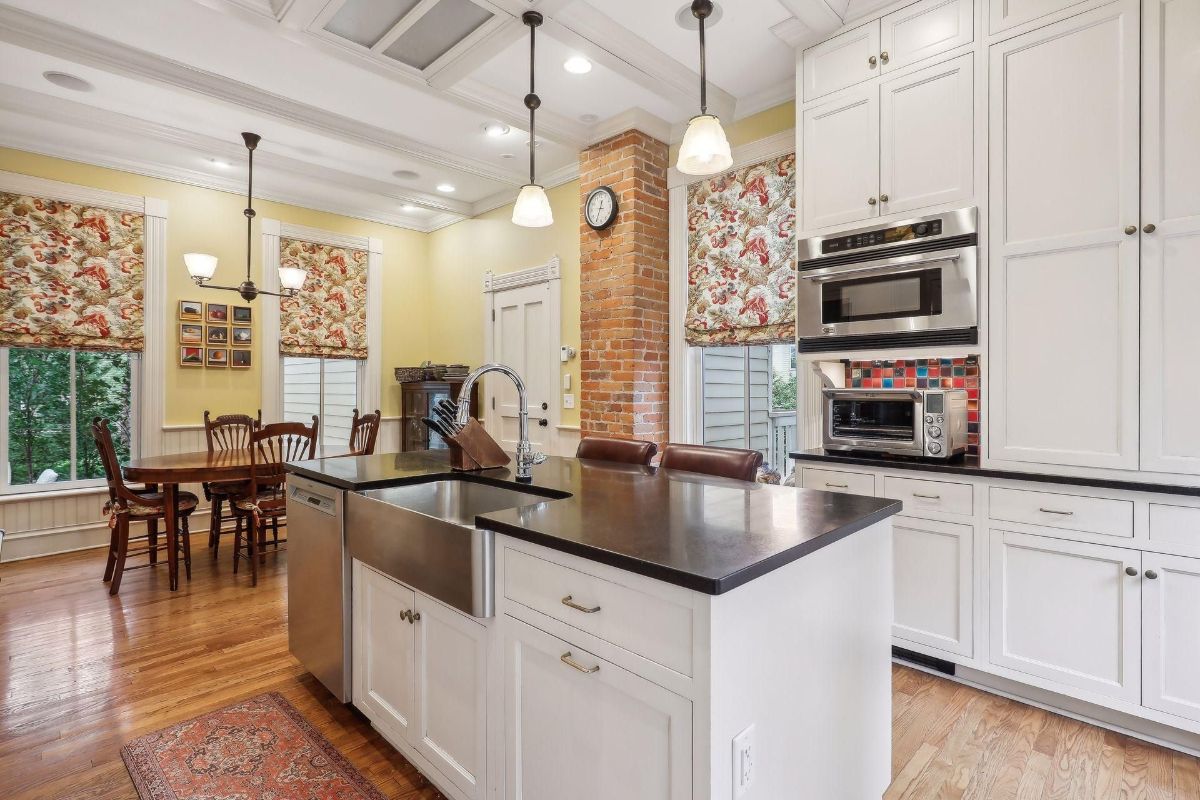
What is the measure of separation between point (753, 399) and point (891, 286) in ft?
4.46

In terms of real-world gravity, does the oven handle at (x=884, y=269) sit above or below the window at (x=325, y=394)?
above

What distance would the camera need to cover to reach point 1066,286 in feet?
7.34

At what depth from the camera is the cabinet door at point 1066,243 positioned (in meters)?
2.12

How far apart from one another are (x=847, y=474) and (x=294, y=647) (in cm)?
251

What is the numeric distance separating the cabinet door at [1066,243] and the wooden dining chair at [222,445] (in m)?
4.53

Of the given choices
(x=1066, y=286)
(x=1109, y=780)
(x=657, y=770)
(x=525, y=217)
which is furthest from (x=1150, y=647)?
(x=525, y=217)

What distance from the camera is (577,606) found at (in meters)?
1.25

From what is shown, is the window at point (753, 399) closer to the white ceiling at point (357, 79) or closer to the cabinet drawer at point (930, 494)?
the cabinet drawer at point (930, 494)

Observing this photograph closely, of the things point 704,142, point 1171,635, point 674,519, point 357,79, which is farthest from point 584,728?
point 357,79

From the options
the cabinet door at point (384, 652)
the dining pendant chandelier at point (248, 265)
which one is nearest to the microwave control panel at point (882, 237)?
the cabinet door at point (384, 652)

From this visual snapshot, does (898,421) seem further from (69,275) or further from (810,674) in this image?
(69,275)

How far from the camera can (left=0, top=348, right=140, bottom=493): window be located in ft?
13.7

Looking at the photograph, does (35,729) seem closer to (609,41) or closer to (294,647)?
(294,647)

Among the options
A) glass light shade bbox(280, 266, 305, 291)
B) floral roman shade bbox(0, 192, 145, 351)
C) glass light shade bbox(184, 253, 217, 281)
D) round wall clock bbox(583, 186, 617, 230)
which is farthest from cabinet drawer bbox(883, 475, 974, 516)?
floral roman shade bbox(0, 192, 145, 351)
